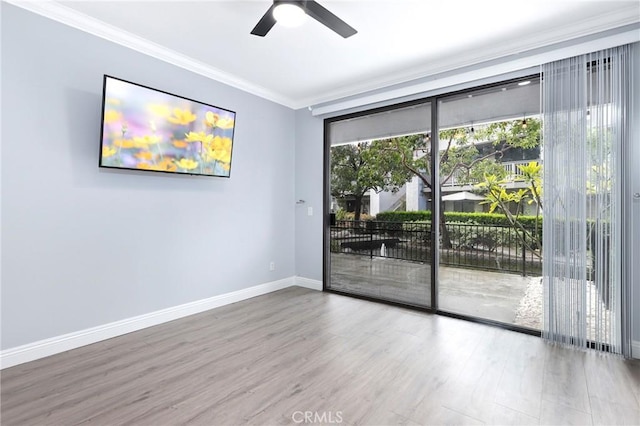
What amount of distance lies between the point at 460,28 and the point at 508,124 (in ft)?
3.55

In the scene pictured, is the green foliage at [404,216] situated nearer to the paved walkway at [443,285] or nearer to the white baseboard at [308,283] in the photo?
the paved walkway at [443,285]

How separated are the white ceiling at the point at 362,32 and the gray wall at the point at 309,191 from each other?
97 cm

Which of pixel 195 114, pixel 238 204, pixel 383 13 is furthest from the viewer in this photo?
pixel 238 204

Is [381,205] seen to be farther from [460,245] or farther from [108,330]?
[108,330]

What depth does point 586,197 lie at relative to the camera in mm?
2588

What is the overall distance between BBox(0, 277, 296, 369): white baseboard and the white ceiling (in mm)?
2572

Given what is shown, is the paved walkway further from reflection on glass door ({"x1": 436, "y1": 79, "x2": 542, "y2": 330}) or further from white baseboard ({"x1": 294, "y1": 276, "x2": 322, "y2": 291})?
white baseboard ({"x1": 294, "y1": 276, "x2": 322, "y2": 291})

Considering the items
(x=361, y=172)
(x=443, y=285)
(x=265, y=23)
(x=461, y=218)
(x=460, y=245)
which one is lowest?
(x=443, y=285)

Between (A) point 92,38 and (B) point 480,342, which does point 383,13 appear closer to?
(A) point 92,38

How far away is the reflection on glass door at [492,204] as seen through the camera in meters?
3.07

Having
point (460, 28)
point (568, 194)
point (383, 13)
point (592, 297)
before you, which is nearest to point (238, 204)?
point (383, 13)

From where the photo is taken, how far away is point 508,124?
10.3 feet

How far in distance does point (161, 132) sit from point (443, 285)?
3.31m

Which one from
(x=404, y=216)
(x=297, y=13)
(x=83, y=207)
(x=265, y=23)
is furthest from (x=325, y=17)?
(x=83, y=207)
